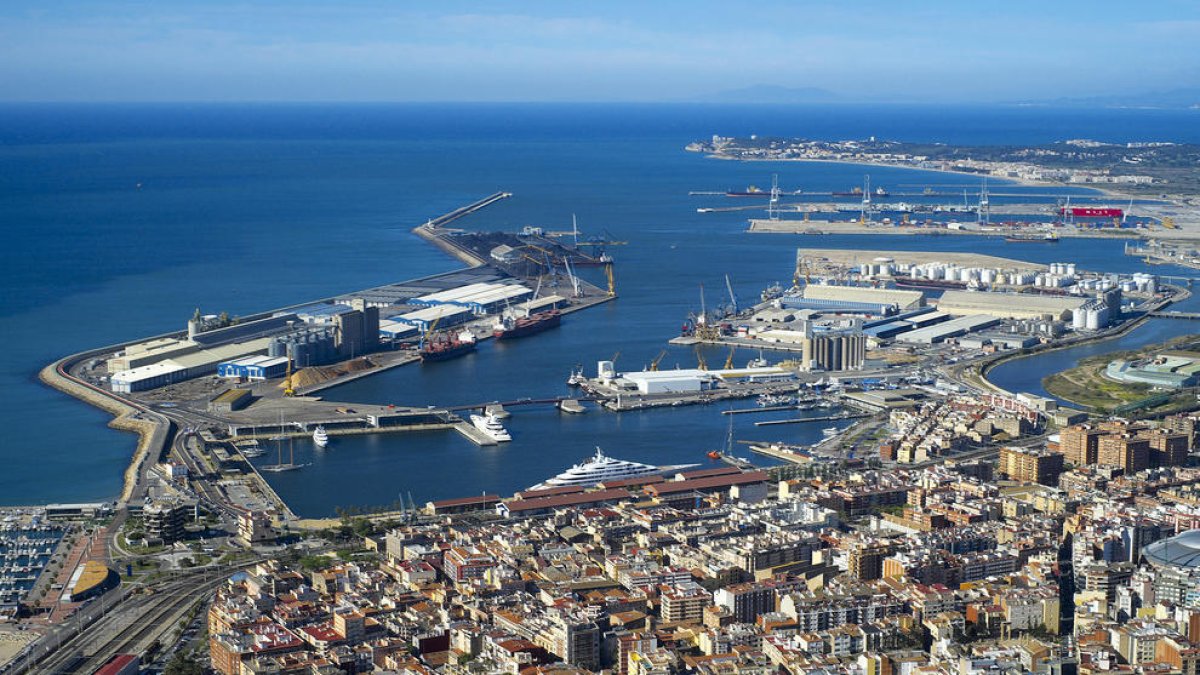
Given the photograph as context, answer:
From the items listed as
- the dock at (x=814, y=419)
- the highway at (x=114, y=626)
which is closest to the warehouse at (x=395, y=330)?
the dock at (x=814, y=419)

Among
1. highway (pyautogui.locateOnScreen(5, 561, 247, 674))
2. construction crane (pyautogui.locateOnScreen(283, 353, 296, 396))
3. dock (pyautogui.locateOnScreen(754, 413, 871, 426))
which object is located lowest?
dock (pyautogui.locateOnScreen(754, 413, 871, 426))

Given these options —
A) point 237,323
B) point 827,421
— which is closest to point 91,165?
point 237,323

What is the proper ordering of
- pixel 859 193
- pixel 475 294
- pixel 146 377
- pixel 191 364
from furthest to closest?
pixel 859 193 < pixel 475 294 < pixel 191 364 < pixel 146 377

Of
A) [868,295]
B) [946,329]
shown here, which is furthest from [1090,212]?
[946,329]

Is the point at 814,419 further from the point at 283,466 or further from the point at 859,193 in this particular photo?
the point at 859,193

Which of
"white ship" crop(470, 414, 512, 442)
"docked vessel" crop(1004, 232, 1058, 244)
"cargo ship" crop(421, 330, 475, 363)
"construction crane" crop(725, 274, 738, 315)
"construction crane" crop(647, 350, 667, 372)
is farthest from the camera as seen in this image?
"docked vessel" crop(1004, 232, 1058, 244)

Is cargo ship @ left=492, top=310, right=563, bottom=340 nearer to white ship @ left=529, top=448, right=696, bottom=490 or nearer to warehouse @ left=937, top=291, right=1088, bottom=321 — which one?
warehouse @ left=937, top=291, right=1088, bottom=321

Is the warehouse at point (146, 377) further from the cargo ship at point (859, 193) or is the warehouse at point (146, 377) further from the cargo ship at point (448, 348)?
the cargo ship at point (859, 193)

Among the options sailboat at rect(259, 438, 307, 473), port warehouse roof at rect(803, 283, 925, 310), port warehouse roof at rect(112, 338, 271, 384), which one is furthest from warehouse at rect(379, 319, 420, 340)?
port warehouse roof at rect(803, 283, 925, 310)
